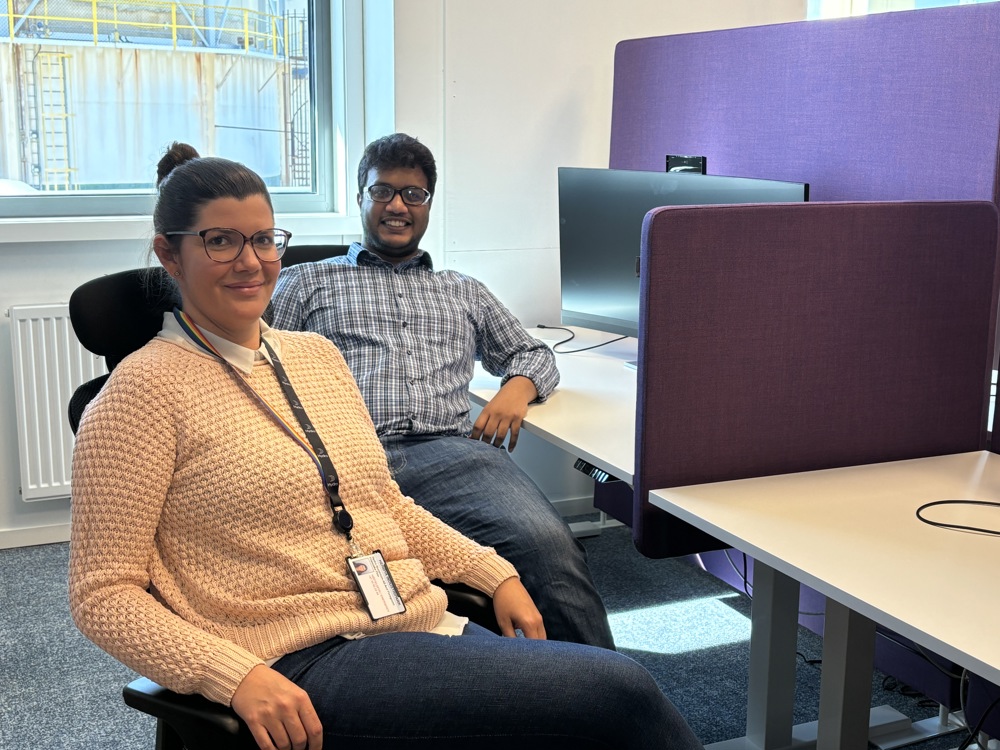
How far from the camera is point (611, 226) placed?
105 inches

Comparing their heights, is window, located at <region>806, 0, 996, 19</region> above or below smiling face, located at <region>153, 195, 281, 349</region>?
above

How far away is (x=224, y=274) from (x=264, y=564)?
1.27ft

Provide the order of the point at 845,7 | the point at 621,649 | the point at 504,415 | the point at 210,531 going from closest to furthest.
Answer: the point at 210,531
the point at 504,415
the point at 621,649
the point at 845,7

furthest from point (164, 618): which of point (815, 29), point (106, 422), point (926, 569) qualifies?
point (815, 29)

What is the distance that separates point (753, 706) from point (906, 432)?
60 cm

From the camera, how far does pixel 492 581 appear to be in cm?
154

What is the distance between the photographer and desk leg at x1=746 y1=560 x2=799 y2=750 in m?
1.85

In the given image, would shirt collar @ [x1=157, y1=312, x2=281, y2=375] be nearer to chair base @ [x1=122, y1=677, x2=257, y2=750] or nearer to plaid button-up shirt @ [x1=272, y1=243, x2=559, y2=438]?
chair base @ [x1=122, y1=677, x2=257, y2=750]

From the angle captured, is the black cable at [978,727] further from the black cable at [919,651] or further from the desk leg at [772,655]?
the desk leg at [772,655]

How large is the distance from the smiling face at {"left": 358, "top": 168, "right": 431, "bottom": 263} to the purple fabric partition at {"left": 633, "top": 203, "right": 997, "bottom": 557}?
0.90 m

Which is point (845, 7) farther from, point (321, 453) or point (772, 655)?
point (321, 453)

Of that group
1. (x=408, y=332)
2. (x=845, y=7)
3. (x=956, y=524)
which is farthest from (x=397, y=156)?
(x=845, y=7)

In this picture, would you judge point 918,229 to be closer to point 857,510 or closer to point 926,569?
point 857,510

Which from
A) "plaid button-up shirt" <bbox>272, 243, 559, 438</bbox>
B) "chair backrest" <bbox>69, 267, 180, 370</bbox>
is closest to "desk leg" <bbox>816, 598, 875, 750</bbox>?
"plaid button-up shirt" <bbox>272, 243, 559, 438</bbox>
